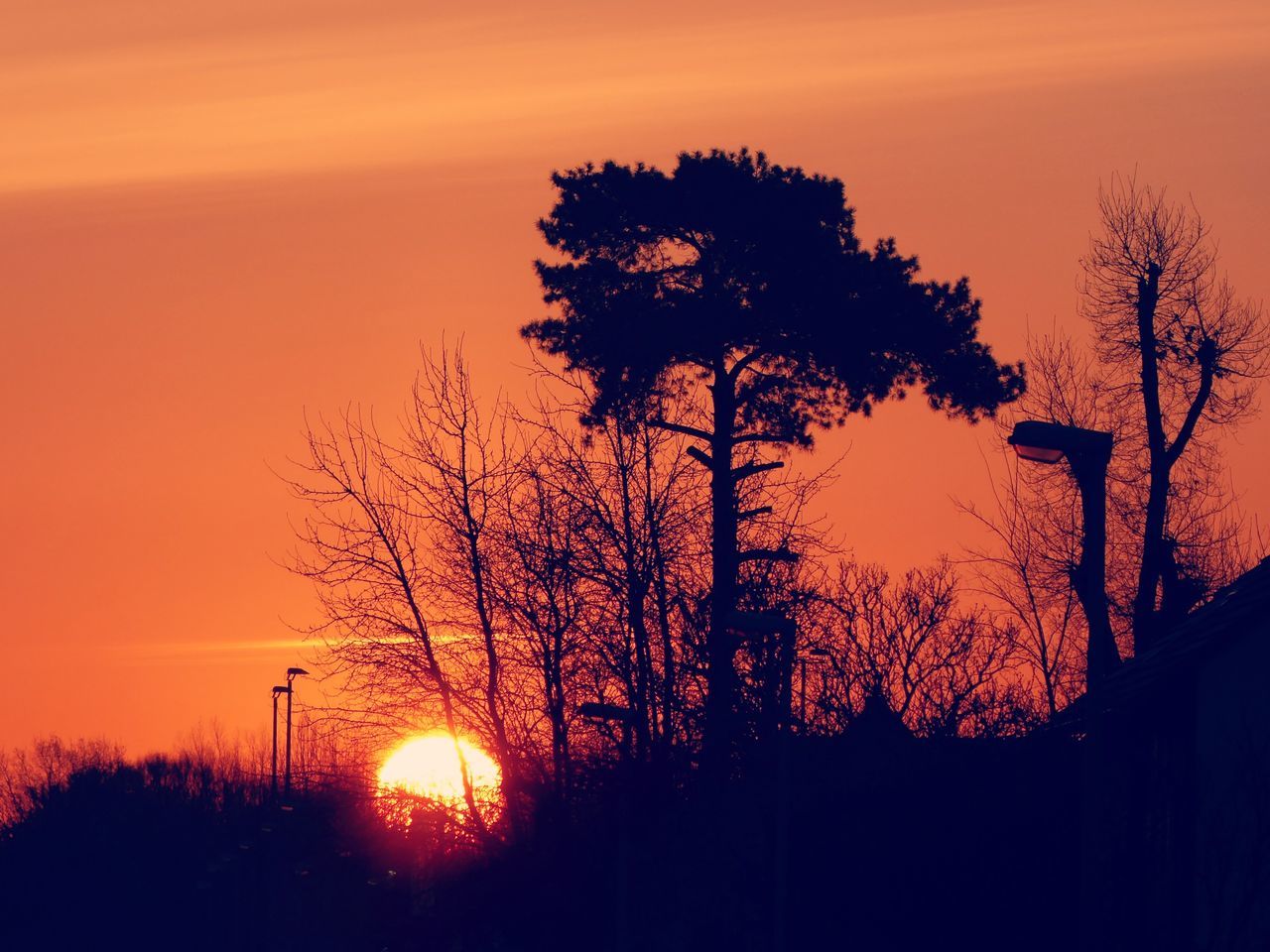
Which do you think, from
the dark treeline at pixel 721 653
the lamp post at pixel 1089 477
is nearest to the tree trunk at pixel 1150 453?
the dark treeline at pixel 721 653

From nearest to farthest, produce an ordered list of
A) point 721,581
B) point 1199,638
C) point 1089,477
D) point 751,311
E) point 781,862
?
point 1089,477 < point 1199,638 < point 781,862 < point 721,581 < point 751,311

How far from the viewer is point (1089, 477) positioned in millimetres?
14539

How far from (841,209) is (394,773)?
13.1 meters

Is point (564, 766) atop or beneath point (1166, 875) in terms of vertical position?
atop

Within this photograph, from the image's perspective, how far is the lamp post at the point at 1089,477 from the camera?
1391 cm

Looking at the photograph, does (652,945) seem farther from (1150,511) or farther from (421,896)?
(1150,511)

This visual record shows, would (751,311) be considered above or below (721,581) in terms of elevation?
above

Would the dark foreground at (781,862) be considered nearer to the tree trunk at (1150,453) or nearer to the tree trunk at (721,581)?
the tree trunk at (721,581)

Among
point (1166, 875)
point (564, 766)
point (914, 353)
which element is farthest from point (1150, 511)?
point (1166, 875)

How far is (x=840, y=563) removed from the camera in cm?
2978

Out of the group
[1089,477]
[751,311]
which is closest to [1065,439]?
[1089,477]

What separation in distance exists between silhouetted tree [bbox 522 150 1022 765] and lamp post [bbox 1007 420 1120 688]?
1589 cm

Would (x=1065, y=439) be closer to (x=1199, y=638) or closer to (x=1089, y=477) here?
(x=1089, y=477)

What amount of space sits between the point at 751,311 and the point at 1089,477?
1718 cm
